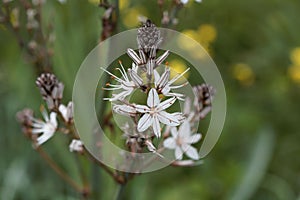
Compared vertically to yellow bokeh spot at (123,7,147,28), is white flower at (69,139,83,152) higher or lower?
lower

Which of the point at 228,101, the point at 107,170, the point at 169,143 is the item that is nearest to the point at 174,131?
the point at 169,143

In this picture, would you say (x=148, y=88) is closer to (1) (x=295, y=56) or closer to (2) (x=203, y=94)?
(2) (x=203, y=94)

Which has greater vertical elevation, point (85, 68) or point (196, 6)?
point (196, 6)

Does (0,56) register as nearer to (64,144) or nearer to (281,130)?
(64,144)

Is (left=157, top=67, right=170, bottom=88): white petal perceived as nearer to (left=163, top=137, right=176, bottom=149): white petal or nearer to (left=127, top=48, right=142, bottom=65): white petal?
(left=127, top=48, right=142, bottom=65): white petal

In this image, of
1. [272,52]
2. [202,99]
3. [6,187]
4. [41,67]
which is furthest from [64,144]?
[272,52]

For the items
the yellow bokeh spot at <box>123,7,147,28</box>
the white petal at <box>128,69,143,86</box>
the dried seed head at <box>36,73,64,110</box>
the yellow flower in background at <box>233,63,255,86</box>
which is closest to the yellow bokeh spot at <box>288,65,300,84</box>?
the yellow flower in background at <box>233,63,255,86</box>
